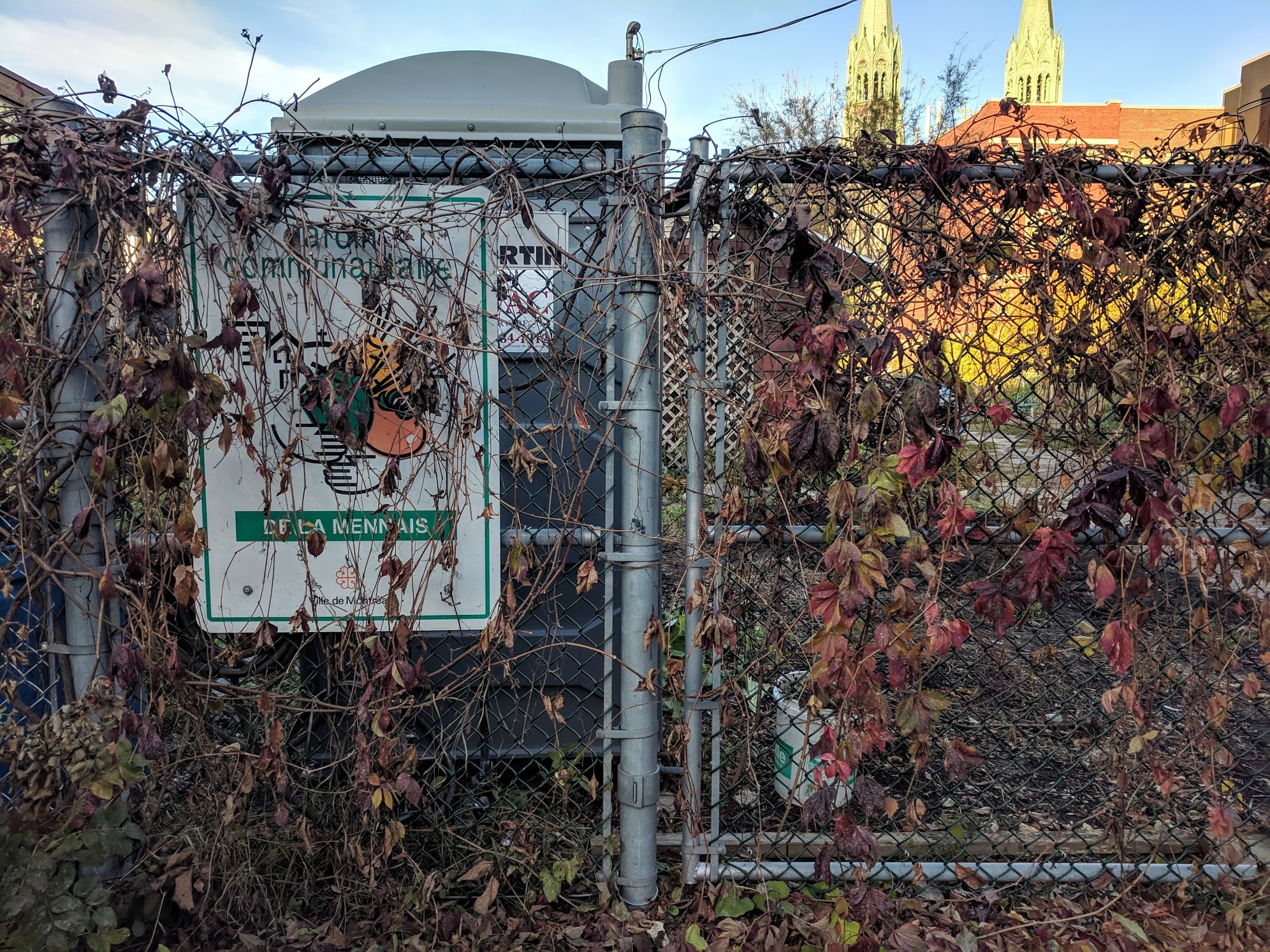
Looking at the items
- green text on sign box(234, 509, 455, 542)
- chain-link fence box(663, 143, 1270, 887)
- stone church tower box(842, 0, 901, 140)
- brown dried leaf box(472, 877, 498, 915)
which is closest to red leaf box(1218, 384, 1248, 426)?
chain-link fence box(663, 143, 1270, 887)

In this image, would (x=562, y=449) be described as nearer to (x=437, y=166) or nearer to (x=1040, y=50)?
(x=437, y=166)

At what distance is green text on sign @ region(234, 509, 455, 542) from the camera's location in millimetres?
2100

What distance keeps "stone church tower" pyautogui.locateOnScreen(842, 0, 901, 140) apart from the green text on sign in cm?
1655

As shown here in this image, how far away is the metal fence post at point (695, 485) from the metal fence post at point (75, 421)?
1.53 m

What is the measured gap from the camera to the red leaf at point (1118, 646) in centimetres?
196

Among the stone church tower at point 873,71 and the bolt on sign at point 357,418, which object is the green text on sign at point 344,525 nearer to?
the bolt on sign at point 357,418

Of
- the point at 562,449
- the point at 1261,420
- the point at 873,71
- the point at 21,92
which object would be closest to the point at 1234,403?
the point at 1261,420

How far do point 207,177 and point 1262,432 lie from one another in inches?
112

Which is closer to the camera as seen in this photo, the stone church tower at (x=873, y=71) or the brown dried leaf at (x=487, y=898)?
the brown dried leaf at (x=487, y=898)

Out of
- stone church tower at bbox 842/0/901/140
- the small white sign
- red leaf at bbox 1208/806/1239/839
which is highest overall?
stone church tower at bbox 842/0/901/140

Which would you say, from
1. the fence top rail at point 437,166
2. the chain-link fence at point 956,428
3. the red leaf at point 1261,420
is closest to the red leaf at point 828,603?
the chain-link fence at point 956,428

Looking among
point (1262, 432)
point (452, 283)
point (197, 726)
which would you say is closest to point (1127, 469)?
point (1262, 432)

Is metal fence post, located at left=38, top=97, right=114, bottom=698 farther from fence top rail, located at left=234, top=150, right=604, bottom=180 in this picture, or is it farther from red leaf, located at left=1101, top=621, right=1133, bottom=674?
red leaf, located at left=1101, top=621, right=1133, bottom=674

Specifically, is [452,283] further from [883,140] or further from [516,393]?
[883,140]
